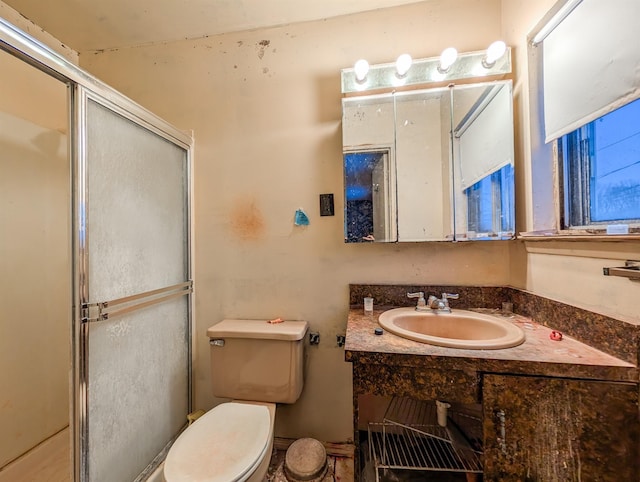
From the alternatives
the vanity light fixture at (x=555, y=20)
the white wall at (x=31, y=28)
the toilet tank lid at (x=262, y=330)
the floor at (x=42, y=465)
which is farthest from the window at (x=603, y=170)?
the floor at (x=42, y=465)

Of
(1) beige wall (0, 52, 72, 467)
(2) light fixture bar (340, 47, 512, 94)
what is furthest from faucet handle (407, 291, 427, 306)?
(1) beige wall (0, 52, 72, 467)

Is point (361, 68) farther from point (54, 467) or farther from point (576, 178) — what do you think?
point (54, 467)

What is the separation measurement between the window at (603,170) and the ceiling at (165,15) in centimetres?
106

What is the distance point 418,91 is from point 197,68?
1258 millimetres

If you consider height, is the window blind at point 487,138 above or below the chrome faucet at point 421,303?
above

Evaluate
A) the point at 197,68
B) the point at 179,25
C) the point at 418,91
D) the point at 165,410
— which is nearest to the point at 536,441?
the point at 418,91

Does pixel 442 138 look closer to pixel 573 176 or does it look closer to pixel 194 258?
pixel 573 176

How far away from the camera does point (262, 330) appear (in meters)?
1.27

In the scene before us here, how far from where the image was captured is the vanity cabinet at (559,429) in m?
0.71

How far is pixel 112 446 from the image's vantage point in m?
1.04

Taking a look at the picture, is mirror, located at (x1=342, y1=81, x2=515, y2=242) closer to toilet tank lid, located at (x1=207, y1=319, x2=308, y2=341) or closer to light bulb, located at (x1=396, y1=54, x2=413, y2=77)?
light bulb, located at (x1=396, y1=54, x2=413, y2=77)

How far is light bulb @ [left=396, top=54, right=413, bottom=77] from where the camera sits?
1.21m

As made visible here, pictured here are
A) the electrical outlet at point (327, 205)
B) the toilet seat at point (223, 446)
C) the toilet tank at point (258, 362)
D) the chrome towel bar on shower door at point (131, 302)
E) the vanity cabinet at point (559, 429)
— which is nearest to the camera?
the vanity cabinet at point (559, 429)

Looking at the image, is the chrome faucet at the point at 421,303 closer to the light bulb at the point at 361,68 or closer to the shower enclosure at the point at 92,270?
the light bulb at the point at 361,68
